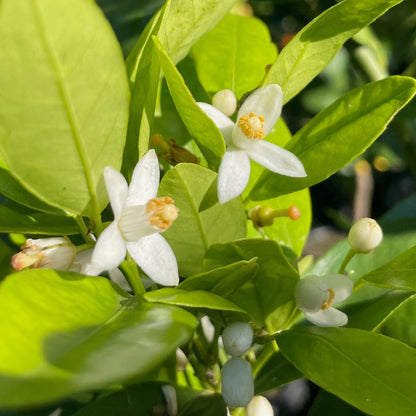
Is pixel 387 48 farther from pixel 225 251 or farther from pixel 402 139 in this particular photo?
pixel 225 251

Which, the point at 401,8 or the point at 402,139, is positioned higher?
the point at 401,8

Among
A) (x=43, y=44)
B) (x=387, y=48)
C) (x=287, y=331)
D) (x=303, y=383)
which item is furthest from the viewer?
(x=387, y=48)

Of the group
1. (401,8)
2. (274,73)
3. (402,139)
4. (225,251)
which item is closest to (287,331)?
(225,251)

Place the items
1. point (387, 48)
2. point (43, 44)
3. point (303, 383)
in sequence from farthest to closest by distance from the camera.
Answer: point (387, 48)
point (303, 383)
point (43, 44)

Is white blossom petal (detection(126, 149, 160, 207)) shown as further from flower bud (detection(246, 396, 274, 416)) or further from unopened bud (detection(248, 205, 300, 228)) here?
flower bud (detection(246, 396, 274, 416))

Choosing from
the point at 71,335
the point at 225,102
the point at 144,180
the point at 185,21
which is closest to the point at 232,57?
the point at 225,102

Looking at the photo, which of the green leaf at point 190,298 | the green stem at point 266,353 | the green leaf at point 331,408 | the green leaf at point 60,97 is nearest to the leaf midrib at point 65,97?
the green leaf at point 60,97

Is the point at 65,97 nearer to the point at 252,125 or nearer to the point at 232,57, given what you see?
the point at 252,125
